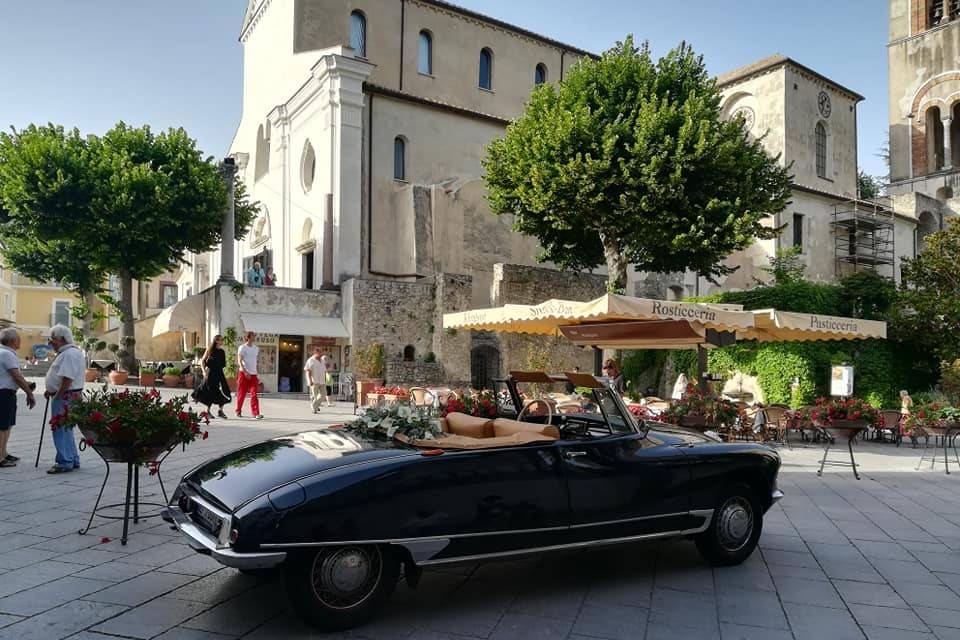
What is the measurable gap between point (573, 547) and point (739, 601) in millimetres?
1123

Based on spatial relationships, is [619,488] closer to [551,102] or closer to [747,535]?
[747,535]

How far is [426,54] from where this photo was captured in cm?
3403

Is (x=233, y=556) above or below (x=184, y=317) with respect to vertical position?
below

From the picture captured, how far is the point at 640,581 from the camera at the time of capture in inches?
195

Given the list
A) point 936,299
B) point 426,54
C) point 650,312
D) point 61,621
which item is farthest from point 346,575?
point 426,54

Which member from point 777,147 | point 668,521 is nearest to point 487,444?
point 668,521

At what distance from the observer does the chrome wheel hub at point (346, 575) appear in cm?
388

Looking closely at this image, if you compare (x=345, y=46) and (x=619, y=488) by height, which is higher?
(x=345, y=46)

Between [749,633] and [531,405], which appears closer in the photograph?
[749,633]

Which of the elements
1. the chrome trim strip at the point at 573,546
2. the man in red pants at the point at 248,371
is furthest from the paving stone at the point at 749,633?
the man in red pants at the point at 248,371

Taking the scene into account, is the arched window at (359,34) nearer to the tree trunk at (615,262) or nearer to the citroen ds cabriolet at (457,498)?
the tree trunk at (615,262)

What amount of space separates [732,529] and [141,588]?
4102mm

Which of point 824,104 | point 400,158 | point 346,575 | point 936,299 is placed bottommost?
point 346,575

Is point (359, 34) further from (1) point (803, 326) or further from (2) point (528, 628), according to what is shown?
(2) point (528, 628)
